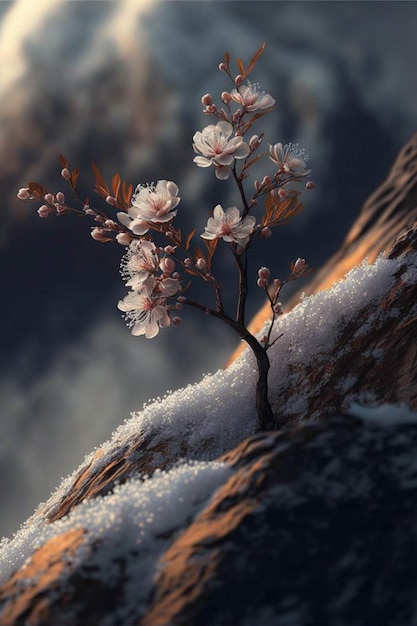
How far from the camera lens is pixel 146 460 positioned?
2238mm

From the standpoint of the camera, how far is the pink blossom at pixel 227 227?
1.98 m

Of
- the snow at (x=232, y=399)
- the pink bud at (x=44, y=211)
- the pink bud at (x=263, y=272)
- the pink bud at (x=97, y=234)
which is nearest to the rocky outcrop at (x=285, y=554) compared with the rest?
the snow at (x=232, y=399)

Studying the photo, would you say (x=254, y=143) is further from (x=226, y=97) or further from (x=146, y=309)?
(x=146, y=309)

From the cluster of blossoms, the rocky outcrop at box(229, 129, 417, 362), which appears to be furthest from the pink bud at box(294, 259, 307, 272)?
the rocky outcrop at box(229, 129, 417, 362)

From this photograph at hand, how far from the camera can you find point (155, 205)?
199 cm

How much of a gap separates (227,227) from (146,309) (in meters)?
0.34

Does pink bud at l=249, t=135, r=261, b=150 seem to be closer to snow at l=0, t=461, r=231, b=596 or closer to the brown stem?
the brown stem

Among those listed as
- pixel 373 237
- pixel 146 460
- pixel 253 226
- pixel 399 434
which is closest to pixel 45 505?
pixel 146 460

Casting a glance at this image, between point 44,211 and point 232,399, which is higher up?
point 44,211

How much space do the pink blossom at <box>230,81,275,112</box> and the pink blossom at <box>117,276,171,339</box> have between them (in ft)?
1.96

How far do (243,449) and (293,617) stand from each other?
0.39 m

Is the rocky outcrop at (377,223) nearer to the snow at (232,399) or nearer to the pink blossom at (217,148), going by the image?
the snow at (232,399)

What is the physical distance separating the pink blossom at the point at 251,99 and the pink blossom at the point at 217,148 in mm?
154

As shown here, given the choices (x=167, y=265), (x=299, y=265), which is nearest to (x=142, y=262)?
(x=167, y=265)
